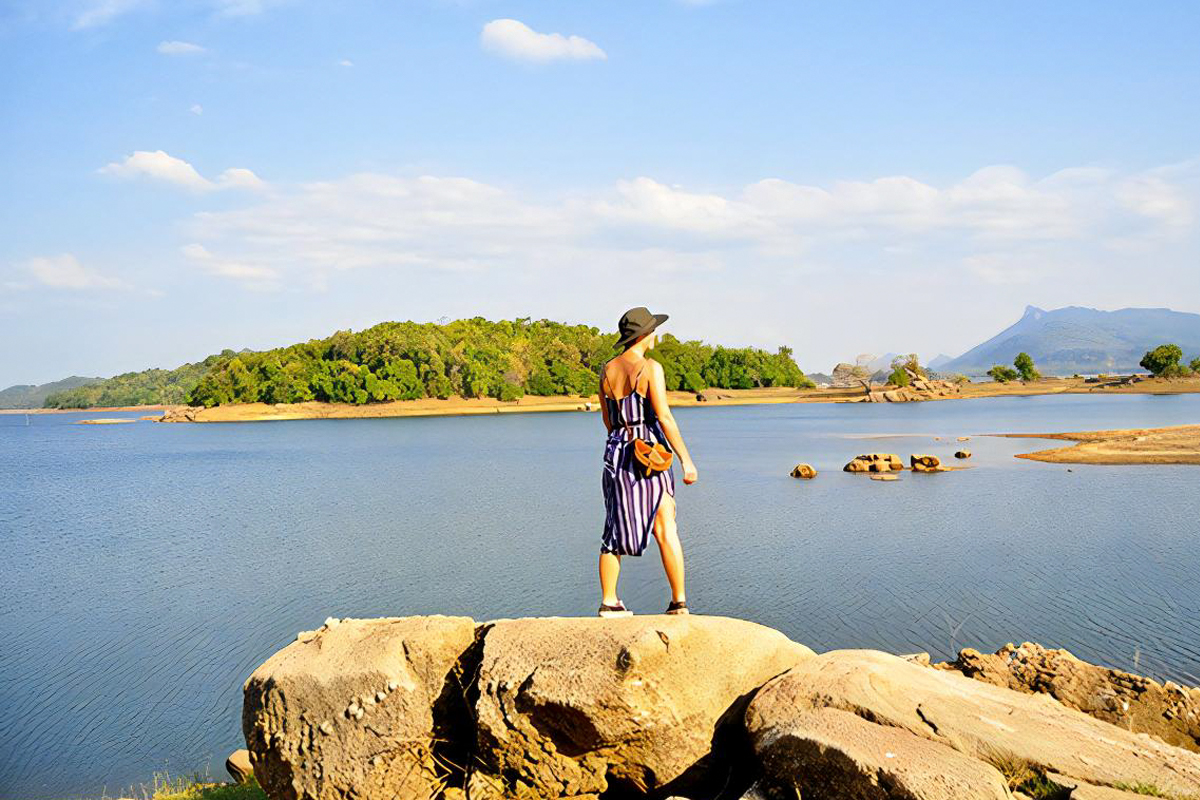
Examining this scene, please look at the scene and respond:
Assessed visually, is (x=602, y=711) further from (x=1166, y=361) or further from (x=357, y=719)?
(x=1166, y=361)

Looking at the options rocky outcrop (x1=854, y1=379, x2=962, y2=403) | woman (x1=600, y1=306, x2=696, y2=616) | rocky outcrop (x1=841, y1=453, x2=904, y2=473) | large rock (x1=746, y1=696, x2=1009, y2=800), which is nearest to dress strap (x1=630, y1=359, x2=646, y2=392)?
woman (x1=600, y1=306, x2=696, y2=616)

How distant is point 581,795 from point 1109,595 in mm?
12338

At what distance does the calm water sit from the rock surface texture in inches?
210

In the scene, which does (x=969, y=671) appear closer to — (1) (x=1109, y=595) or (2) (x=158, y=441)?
(1) (x=1109, y=595)

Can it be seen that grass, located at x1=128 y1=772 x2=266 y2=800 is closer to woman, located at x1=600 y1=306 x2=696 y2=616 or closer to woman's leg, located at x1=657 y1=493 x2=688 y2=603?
woman, located at x1=600 y1=306 x2=696 y2=616

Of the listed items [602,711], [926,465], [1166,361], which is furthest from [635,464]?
[1166,361]

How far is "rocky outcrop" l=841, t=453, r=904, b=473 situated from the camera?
3381 cm

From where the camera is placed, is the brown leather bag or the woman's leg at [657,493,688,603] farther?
the woman's leg at [657,493,688,603]

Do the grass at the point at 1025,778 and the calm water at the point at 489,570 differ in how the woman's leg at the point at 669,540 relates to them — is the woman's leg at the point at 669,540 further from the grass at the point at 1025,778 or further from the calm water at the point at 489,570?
the calm water at the point at 489,570

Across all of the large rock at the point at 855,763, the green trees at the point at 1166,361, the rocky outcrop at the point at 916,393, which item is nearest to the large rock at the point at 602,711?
the large rock at the point at 855,763

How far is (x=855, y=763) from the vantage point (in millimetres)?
4570

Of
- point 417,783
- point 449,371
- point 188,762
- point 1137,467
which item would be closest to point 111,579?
point 188,762

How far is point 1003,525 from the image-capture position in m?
22.0

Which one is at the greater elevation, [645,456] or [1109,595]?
[645,456]
